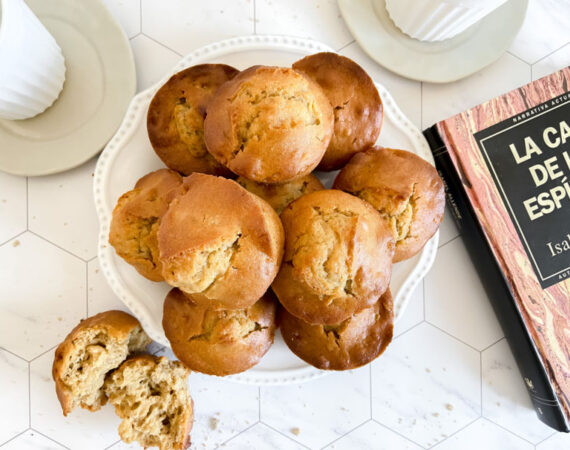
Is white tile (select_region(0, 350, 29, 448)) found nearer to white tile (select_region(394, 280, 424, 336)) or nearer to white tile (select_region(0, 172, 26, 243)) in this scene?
white tile (select_region(0, 172, 26, 243))

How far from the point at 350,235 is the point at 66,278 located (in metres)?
0.76

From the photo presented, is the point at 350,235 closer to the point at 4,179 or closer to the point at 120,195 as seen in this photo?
the point at 120,195

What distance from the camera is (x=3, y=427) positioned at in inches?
45.7

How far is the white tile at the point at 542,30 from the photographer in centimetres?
124

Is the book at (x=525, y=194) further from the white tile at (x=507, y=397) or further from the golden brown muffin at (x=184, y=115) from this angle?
the golden brown muffin at (x=184, y=115)

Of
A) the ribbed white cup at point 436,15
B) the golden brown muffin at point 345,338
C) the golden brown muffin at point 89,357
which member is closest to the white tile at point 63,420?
the golden brown muffin at point 89,357

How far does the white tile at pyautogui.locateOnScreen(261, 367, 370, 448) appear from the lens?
1211mm

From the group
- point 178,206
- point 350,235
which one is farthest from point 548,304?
point 178,206

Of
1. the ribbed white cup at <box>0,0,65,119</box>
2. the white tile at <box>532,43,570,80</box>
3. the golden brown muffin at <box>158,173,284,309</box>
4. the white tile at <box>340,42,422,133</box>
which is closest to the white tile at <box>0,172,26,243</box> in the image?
the ribbed white cup at <box>0,0,65,119</box>

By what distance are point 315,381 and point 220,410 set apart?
25 centimetres

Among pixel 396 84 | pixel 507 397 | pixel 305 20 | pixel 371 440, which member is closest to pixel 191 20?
pixel 305 20

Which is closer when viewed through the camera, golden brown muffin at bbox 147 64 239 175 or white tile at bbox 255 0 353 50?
golden brown muffin at bbox 147 64 239 175

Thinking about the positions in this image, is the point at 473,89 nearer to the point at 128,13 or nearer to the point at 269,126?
the point at 269,126

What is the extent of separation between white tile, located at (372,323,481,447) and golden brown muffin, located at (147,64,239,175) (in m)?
0.69
